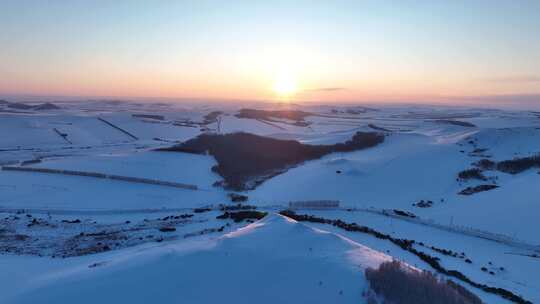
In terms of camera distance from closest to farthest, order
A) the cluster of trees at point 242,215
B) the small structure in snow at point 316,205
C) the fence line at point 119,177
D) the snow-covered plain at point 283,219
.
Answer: the snow-covered plain at point 283,219 → the cluster of trees at point 242,215 → the small structure in snow at point 316,205 → the fence line at point 119,177

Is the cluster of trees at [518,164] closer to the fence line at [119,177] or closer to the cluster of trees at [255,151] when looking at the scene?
the cluster of trees at [255,151]

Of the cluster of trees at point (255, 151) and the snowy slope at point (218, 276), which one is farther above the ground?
the snowy slope at point (218, 276)

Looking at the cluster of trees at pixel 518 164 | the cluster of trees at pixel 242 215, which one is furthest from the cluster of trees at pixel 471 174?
the cluster of trees at pixel 242 215

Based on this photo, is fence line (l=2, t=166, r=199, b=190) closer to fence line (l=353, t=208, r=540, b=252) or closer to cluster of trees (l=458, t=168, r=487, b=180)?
fence line (l=353, t=208, r=540, b=252)

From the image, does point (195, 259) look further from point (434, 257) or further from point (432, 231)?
point (432, 231)

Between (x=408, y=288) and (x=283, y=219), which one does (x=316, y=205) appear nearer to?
(x=283, y=219)

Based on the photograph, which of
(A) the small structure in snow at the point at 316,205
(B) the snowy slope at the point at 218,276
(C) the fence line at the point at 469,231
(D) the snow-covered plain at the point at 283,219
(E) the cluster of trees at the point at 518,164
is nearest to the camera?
(B) the snowy slope at the point at 218,276

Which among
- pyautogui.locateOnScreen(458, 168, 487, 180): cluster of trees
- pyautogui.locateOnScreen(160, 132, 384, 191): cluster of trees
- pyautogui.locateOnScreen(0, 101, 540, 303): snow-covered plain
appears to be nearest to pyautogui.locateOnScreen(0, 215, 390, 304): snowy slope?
pyautogui.locateOnScreen(0, 101, 540, 303): snow-covered plain
